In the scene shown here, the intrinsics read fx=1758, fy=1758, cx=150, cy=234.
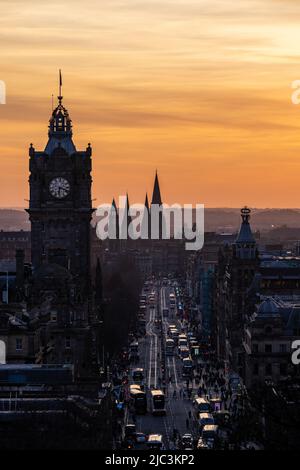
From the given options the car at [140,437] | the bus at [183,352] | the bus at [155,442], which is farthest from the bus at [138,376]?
the bus at [155,442]

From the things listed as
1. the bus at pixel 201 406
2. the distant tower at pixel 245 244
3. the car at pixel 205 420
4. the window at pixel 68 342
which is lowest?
the car at pixel 205 420

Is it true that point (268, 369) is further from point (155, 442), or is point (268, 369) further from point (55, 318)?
point (155, 442)


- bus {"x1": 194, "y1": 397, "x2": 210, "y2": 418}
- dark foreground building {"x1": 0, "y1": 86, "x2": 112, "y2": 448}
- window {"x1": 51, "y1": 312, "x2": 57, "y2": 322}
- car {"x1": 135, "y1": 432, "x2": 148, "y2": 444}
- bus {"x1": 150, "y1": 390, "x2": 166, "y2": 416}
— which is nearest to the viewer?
dark foreground building {"x1": 0, "y1": 86, "x2": 112, "y2": 448}

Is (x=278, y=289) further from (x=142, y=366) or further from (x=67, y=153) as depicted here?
(x=67, y=153)

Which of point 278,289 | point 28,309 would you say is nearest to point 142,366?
point 278,289

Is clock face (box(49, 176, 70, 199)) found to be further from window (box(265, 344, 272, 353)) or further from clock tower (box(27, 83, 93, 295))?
window (box(265, 344, 272, 353))

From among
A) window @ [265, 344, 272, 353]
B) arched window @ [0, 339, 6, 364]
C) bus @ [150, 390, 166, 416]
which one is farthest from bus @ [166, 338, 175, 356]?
arched window @ [0, 339, 6, 364]

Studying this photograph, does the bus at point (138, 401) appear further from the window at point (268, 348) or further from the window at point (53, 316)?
the window at point (268, 348)

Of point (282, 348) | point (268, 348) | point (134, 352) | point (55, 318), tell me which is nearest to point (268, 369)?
point (268, 348)
